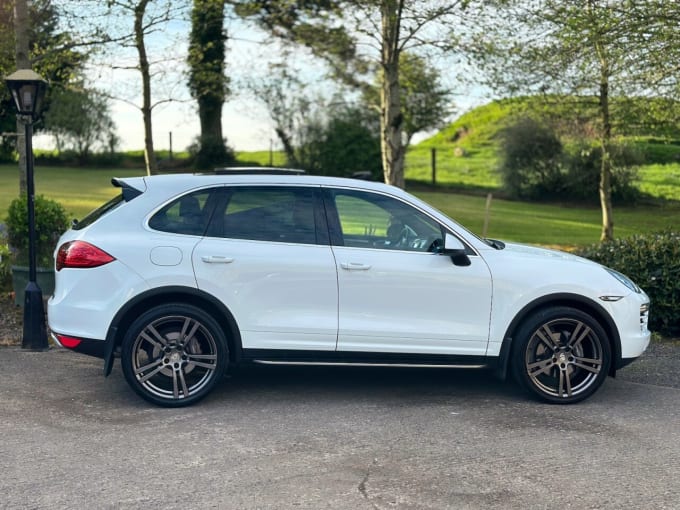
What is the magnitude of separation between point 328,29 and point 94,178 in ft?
62.7

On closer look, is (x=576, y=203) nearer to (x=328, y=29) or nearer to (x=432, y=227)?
(x=328, y=29)

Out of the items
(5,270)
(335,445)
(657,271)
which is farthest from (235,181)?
(5,270)

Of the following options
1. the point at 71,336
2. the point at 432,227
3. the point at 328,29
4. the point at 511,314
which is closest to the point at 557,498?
the point at 511,314

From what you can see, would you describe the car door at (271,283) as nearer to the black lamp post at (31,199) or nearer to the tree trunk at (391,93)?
the black lamp post at (31,199)

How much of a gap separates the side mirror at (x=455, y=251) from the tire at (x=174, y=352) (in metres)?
1.76

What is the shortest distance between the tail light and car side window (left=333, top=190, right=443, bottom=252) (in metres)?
1.74

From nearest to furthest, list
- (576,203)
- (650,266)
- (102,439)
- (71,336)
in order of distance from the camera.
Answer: (102,439) < (71,336) < (650,266) < (576,203)

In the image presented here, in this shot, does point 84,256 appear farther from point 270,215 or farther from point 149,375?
point 270,215

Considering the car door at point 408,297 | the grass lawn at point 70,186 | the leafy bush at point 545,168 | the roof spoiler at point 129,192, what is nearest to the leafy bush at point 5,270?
the roof spoiler at point 129,192

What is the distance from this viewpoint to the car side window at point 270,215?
252 inches

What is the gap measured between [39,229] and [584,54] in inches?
345

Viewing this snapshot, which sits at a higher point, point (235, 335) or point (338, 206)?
point (338, 206)

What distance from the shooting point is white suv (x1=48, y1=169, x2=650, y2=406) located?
6.21m

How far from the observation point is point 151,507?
4473mm
